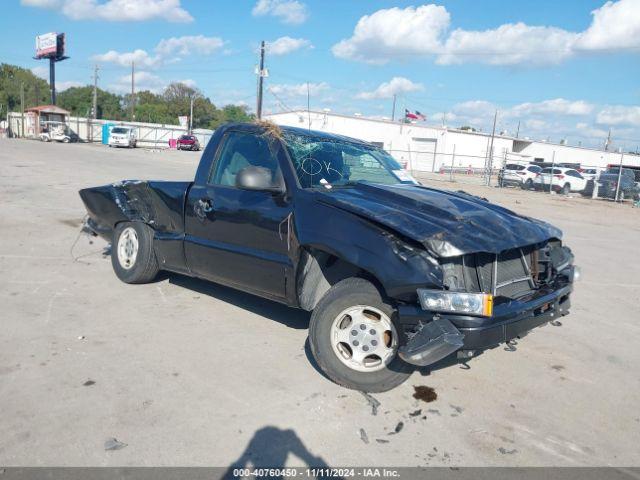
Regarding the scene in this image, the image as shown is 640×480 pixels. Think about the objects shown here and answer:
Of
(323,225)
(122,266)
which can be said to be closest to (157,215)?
(122,266)

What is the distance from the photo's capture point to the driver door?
448 centimetres

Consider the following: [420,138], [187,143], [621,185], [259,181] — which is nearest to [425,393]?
[259,181]

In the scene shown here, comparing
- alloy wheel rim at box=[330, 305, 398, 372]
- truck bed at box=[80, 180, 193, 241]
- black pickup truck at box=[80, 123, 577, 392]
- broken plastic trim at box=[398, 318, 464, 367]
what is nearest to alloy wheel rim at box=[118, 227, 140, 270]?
truck bed at box=[80, 180, 193, 241]

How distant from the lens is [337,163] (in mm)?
4969

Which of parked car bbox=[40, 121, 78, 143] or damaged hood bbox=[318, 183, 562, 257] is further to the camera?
parked car bbox=[40, 121, 78, 143]

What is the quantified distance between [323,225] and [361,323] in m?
→ 0.75

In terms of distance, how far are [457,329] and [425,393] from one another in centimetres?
81

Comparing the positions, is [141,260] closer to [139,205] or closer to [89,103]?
[139,205]

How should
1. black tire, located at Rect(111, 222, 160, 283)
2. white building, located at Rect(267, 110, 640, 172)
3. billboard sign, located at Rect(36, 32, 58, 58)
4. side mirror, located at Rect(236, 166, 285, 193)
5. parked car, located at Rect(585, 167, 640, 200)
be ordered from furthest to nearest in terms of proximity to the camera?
billboard sign, located at Rect(36, 32, 58, 58), white building, located at Rect(267, 110, 640, 172), parked car, located at Rect(585, 167, 640, 200), black tire, located at Rect(111, 222, 160, 283), side mirror, located at Rect(236, 166, 285, 193)

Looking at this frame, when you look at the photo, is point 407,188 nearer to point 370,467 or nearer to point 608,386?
point 608,386

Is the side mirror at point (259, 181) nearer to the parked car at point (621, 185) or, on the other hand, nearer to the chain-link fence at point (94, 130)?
the parked car at point (621, 185)

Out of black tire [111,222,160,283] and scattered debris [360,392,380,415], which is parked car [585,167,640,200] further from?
scattered debris [360,392,380,415]

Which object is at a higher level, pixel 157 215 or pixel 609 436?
pixel 157 215

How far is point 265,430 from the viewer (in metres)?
3.39
